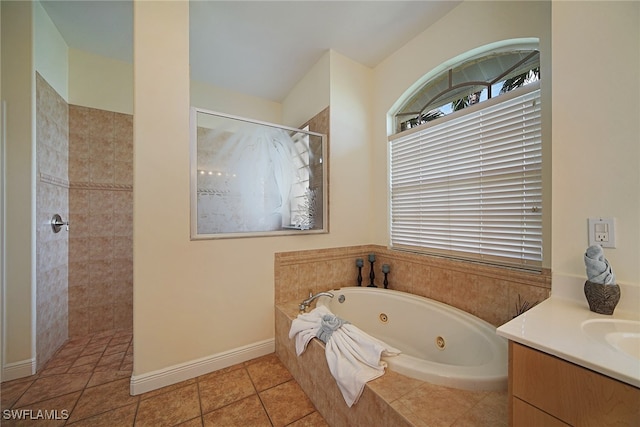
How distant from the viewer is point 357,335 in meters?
1.25

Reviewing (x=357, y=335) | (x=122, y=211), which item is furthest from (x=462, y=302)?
(x=122, y=211)

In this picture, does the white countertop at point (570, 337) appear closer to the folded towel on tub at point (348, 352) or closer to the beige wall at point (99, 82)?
the folded towel on tub at point (348, 352)

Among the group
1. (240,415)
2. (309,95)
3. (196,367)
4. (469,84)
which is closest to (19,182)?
(196,367)

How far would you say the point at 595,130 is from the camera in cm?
88

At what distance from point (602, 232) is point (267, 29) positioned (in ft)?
8.18

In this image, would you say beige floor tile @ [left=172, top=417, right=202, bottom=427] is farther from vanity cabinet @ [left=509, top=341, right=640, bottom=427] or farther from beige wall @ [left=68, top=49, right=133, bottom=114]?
beige wall @ [left=68, top=49, right=133, bottom=114]

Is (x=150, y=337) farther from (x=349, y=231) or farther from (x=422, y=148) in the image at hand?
(x=422, y=148)

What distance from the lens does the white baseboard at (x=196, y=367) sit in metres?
1.49

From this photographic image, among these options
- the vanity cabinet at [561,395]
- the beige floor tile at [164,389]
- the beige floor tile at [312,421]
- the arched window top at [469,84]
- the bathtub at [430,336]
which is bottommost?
the beige floor tile at [164,389]

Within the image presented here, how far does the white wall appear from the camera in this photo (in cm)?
82

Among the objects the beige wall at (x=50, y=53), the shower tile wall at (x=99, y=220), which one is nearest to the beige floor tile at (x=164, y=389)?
the shower tile wall at (x=99, y=220)

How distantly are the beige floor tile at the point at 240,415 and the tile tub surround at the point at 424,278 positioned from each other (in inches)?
28.0

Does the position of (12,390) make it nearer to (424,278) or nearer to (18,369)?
(18,369)

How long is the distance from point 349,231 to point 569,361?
1.81m
